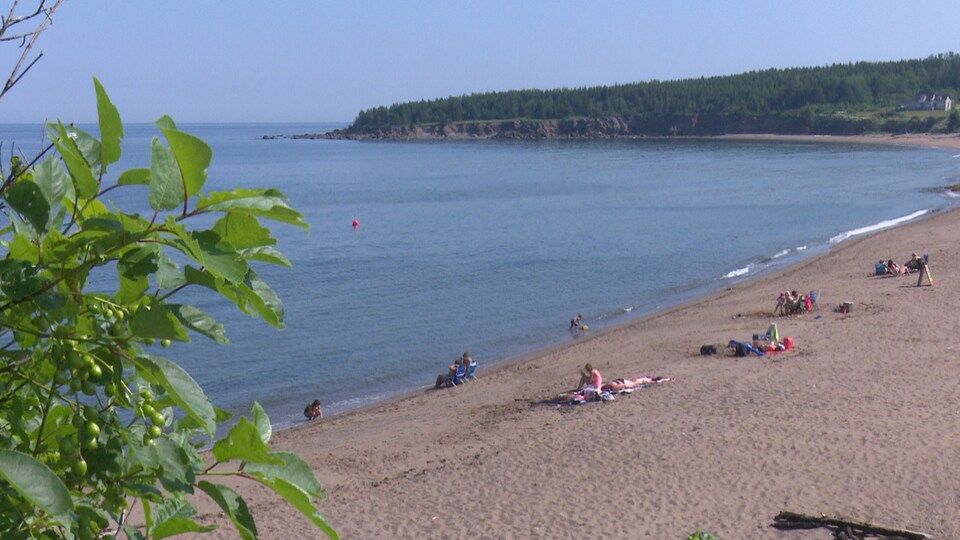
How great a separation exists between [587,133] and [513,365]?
15637 cm

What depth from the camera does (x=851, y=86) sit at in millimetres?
161375

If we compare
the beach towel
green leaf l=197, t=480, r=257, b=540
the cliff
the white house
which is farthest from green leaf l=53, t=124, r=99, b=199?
the cliff

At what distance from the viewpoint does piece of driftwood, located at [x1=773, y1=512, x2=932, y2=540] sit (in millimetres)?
9297

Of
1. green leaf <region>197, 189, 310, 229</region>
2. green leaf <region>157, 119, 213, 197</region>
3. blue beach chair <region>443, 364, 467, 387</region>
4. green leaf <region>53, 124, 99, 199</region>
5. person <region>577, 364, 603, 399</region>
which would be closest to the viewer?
green leaf <region>157, 119, 213, 197</region>

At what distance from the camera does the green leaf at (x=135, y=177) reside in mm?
1811

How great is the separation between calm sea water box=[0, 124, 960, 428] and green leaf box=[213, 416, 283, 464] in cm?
357

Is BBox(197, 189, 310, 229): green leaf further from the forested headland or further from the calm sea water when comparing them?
the forested headland

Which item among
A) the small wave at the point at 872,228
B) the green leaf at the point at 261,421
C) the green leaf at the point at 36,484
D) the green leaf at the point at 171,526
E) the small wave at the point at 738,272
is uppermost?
the green leaf at the point at 36,484

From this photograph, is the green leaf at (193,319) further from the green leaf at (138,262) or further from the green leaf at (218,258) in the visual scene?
the green leaf at (218,258)

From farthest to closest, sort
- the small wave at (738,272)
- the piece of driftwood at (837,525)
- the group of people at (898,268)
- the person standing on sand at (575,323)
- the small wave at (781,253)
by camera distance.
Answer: the small wave at (781,253)
the small wave at (738,272)
the person standing on sand at (575,323)
the group of people at (898,268)
the piece of driftwood at (837,525)

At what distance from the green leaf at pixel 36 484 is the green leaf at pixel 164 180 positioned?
0.43m

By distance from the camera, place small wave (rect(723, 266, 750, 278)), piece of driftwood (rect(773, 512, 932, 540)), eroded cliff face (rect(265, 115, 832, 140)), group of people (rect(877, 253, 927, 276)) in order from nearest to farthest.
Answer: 1. piece of driftwood (rect(773, 512, 932, 540))
2. group of people (rect(877, 253, 927, 276))
3. small wave (rect(723, 266, 750, 278))
4. eroded cliff face (rect(265, 115, 832, 140))

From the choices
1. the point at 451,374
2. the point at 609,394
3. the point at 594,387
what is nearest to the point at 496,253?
the point at 451,374

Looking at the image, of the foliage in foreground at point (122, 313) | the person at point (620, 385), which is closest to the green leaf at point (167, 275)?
the foliage in foreground at point (122, 313)
